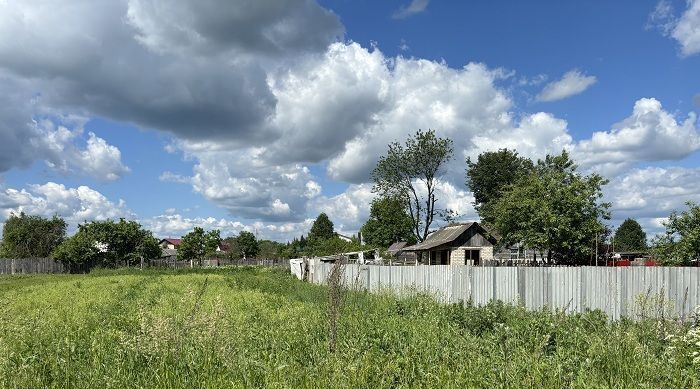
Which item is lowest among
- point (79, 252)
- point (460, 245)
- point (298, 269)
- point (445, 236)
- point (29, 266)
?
point (29, 266)

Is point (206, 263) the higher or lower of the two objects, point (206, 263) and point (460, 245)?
the lower

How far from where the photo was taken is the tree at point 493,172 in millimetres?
68062

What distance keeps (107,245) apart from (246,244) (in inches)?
1746

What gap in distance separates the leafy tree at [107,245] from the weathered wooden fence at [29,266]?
1095 mm

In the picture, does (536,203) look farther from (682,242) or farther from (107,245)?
(107,245)

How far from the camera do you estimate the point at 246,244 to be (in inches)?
3999

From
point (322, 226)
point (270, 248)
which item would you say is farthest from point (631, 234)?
point (270, 248)

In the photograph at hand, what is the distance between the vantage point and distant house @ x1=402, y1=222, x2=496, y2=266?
46094 mm

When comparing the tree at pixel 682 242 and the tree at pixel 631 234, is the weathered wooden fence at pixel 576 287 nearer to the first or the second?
the tree at pixel 682 242

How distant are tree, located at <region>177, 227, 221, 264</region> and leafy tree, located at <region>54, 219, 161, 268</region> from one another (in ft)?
38.6

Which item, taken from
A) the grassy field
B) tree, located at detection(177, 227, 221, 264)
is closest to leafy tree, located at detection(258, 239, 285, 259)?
tree, located at detection(177, 227, 221, 264)

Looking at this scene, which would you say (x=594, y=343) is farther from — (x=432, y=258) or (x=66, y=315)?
(x=432, y=258)

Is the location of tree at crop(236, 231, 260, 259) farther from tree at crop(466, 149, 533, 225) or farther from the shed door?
the shed door

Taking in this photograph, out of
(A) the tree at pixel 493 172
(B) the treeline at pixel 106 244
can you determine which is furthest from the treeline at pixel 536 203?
(B) the treeline at pixel 106 244
